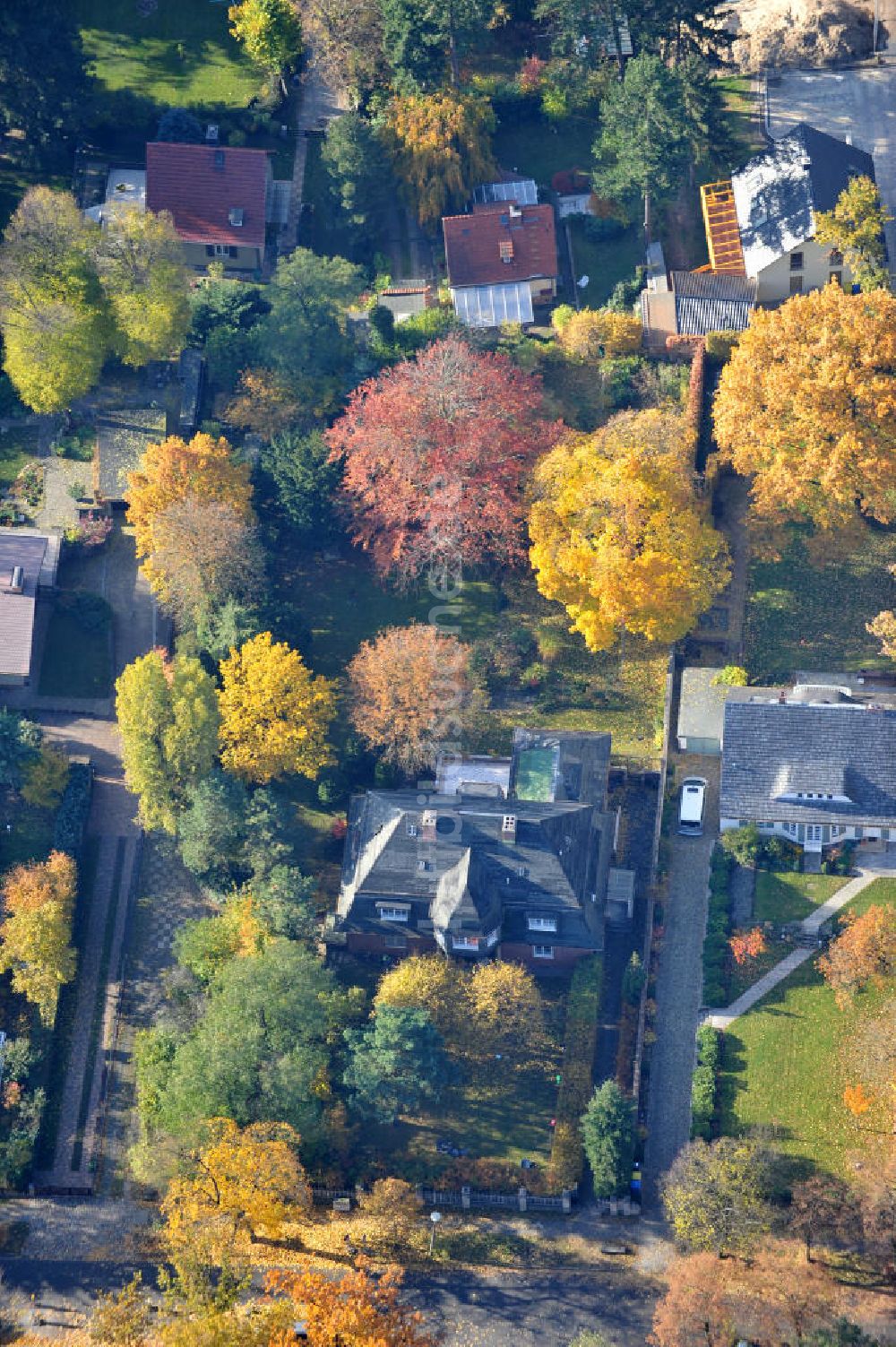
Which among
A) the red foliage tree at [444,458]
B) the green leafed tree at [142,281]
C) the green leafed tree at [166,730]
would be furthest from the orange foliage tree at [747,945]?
the green leafed tree at [142,281]

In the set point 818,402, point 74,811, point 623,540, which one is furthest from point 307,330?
point 74,811

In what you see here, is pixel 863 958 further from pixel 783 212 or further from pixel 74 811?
pixel 783 212

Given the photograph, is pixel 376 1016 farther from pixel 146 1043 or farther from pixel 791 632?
pixel 791 632

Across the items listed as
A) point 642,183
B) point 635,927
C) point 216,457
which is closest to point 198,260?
point 216,457

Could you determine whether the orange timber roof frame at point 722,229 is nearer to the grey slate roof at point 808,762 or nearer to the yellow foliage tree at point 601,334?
the yellow foliage tree at point 601,334

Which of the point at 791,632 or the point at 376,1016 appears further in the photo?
the point at 791,632

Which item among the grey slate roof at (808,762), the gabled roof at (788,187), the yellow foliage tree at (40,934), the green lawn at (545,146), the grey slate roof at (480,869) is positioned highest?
the green lawn at (545,146)

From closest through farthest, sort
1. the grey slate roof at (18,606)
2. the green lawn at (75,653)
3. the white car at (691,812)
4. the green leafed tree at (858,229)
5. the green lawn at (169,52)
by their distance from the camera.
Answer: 1. the white car at (691,812)
2. the grey slate roof at (18,606)
3. the green lawn at (75,653)
4. the green leafed tree at (858,229)
5. the green lawn at (169,52)
